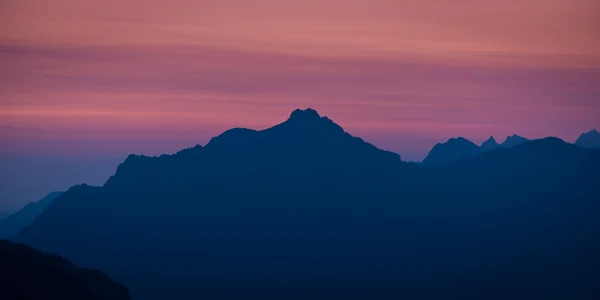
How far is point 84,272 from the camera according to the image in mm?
174375

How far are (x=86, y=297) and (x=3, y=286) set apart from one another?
59.4ft

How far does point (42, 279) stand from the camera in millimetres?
157875

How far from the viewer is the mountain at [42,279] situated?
5950 inches

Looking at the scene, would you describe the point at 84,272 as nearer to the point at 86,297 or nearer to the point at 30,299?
the point at 86,297

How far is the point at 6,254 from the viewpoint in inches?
6265

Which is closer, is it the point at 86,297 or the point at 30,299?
the point at 30,299

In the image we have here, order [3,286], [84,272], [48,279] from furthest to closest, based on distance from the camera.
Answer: [84,272], [48,279], [3,286]

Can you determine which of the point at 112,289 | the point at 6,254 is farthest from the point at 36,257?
the point at 112,289

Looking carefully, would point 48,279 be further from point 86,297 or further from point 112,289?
point 112,289

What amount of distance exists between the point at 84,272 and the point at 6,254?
19.4m

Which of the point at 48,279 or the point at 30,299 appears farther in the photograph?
the point at 48,279

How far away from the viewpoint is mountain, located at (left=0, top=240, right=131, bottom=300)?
15112 cm

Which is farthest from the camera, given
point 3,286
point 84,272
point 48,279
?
point 84,272

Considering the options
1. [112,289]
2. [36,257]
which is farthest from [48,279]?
[112,289]
